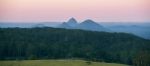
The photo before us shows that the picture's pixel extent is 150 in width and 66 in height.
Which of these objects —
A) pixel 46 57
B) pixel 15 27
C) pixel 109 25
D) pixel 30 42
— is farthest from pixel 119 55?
pixel 15 27

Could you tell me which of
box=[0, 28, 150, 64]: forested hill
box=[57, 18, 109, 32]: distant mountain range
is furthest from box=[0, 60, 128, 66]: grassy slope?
box=[57, 18, 109, 32]: distant mountain range

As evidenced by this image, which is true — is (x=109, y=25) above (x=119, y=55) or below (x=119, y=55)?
above

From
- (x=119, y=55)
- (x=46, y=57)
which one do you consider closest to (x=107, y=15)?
(x=119, y=55)

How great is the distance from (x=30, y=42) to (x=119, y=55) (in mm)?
1261

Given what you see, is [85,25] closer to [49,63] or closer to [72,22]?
[72,22]

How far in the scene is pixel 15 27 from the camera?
3664 mm

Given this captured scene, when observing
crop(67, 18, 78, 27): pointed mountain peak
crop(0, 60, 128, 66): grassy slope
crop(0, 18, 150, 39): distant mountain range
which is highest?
crop(67, 18, 78, 27): pointed mountain peak

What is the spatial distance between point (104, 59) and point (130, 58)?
1.16 feet

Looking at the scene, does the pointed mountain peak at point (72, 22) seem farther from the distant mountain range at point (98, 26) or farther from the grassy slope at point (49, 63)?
the grassy slope at point (49, 63)

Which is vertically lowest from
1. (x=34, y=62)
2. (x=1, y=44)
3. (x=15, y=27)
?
(x=34, y=62)

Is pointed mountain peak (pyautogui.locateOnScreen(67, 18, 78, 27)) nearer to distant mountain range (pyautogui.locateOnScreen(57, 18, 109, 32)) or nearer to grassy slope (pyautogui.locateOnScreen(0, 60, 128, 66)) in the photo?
distant mountain range (pyautogui.locateOnScreen(57, 18, 109, 32))

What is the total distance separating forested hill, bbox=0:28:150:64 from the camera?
3.61 metres

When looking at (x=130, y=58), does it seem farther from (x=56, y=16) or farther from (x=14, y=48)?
(x=14, y=48)

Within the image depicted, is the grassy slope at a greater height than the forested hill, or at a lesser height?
lesser
